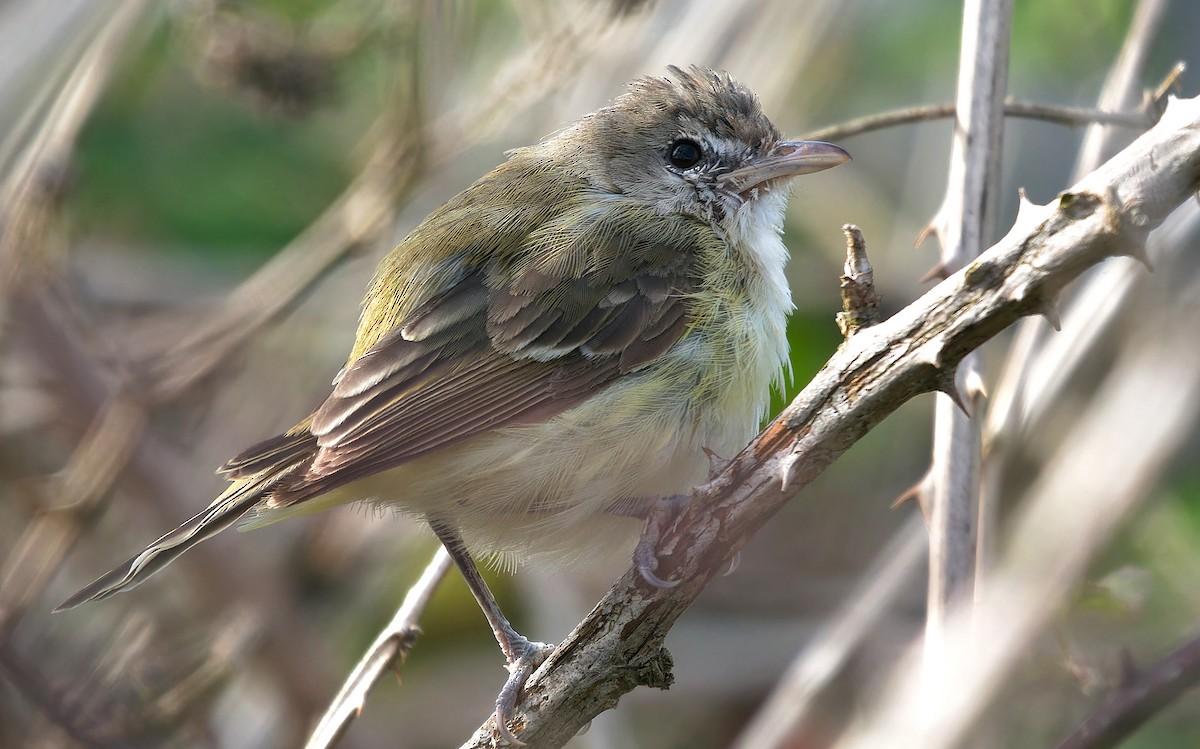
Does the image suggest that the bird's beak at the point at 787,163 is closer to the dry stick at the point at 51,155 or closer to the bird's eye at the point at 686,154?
the bird's eye at the point at 686,154

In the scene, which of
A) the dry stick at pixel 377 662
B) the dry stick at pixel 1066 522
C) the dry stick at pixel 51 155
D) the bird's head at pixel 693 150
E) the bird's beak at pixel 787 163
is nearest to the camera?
the dry stick at pixel 1066 522

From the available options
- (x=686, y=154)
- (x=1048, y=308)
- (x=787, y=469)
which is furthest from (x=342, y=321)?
(x=1048, y=308)

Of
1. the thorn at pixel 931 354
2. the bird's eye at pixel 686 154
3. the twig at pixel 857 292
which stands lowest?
the thorn at pixel 931 354

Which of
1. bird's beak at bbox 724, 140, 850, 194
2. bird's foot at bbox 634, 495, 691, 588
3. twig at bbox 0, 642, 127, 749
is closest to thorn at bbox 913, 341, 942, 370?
bird's foot at bbox 634, 495, 691, 588

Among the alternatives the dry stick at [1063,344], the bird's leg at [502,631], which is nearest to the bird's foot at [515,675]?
the bird's leg at [502,631]

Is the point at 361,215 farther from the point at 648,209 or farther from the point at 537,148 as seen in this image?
the point at 648,209
